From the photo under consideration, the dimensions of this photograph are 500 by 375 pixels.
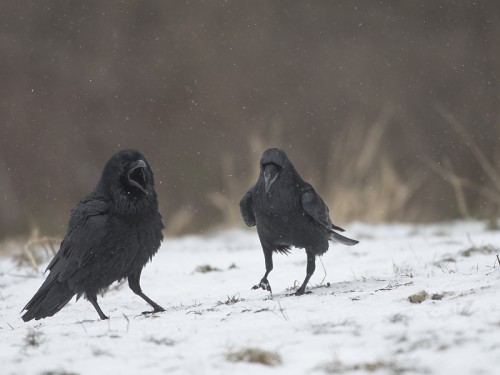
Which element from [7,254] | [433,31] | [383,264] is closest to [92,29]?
[433,31]

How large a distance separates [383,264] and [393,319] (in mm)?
2734

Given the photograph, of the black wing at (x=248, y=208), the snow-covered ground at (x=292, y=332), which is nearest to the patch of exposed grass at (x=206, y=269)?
the snow-covered ground at (x=292, y=332)

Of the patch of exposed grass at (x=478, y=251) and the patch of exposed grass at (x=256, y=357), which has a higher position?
the patch of exposed grass at (x=478, y=251)

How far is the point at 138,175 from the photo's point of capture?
4.29 metres

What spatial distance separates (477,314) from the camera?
3.09m

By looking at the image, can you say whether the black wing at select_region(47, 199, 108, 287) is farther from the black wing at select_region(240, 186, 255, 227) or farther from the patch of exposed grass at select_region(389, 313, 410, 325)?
the patch of exposed grass at select_region(389, 313, 410, 325)

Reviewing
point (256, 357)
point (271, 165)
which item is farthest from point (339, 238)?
point (256, 357)

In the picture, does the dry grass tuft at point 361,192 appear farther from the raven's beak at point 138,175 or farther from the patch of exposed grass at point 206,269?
the raven's beak at point 138,175

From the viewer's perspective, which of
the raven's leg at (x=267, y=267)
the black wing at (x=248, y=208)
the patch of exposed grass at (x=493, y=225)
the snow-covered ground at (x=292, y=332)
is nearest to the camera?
the snow-covered ground at (x=292, y=332)

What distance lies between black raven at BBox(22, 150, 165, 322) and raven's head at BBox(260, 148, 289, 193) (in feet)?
2.28

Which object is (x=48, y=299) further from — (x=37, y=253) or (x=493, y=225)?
(x=493, y=225)

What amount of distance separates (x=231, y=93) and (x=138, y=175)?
10395 mm

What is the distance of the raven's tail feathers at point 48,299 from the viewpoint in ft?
13.4

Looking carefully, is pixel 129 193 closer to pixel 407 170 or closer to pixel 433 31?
pixel 407 170
